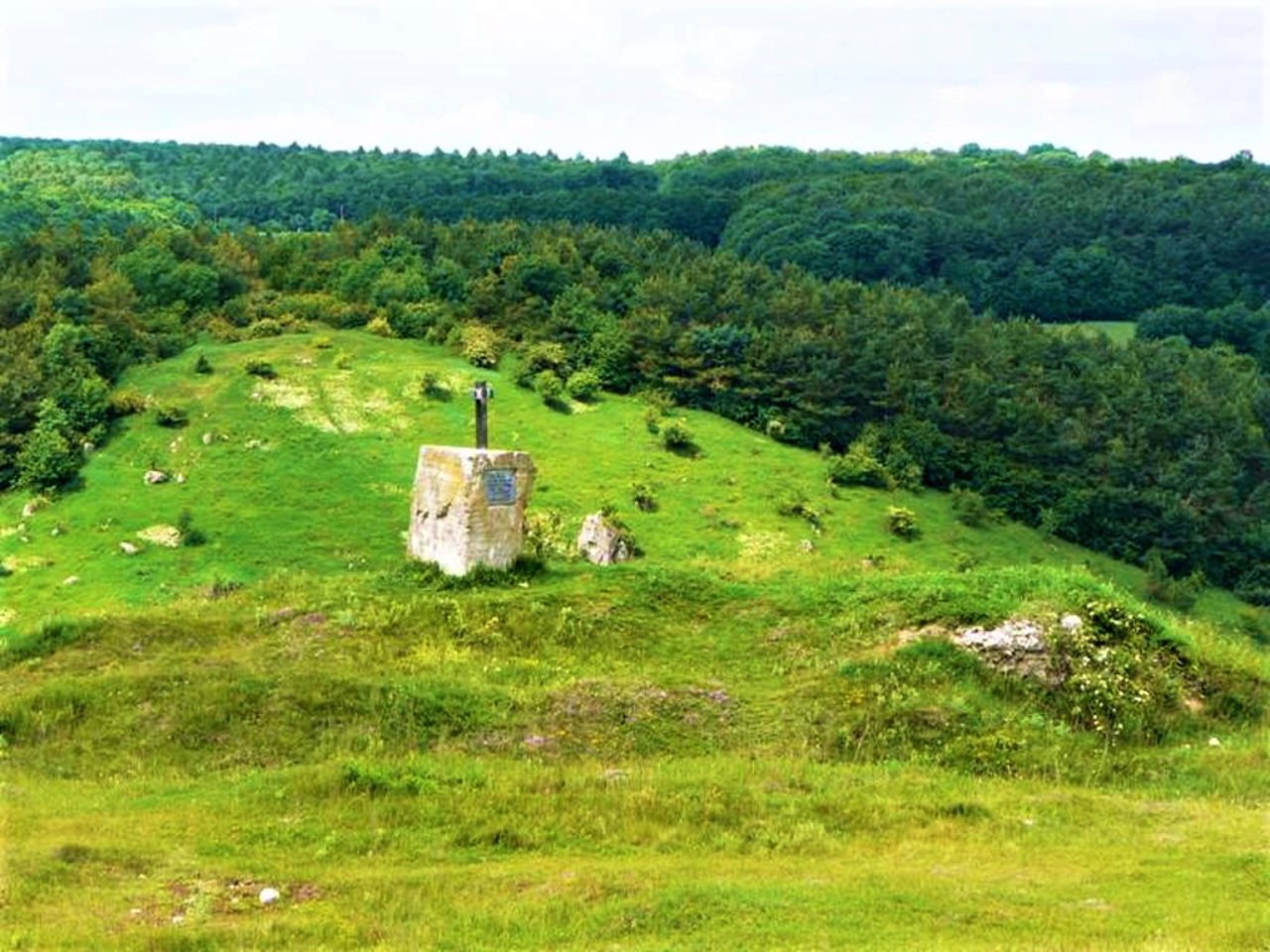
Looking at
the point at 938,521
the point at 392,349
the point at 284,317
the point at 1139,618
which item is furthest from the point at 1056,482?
the point at 1139,618

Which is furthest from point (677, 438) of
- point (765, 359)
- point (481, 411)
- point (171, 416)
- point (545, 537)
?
point (481, 411)

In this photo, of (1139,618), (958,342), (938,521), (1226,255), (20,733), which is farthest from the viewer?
(1226,255)

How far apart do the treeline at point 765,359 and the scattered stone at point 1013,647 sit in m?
52.2

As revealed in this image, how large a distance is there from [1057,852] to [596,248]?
312 feet

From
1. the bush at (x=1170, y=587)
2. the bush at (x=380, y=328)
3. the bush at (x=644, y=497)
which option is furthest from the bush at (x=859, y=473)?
the bush at (x=380, y=328)

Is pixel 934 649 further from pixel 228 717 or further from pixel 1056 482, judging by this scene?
pixel 1056 482

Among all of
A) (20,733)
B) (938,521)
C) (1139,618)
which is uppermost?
(1139,618)

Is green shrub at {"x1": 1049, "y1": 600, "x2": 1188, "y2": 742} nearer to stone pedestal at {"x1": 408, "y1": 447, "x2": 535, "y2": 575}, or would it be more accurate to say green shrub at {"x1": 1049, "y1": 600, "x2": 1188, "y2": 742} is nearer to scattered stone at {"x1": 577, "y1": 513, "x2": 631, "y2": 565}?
stone pedestal at {"x1": 408, "y1": 447, "x2": 535, "y2": 575}

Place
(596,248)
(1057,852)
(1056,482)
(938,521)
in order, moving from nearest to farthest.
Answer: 1. (1057,852)
2. (938,521)
3. (1056,482)
4. (596,248)

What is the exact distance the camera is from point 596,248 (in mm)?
107750

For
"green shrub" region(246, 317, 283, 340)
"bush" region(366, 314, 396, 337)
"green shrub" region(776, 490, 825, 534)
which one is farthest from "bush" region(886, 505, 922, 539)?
"green shrub" region(246, 317, 283, 340)

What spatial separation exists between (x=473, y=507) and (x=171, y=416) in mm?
47835

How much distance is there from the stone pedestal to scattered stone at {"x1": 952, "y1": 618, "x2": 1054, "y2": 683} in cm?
934

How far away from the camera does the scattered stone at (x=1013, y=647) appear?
877 inches
